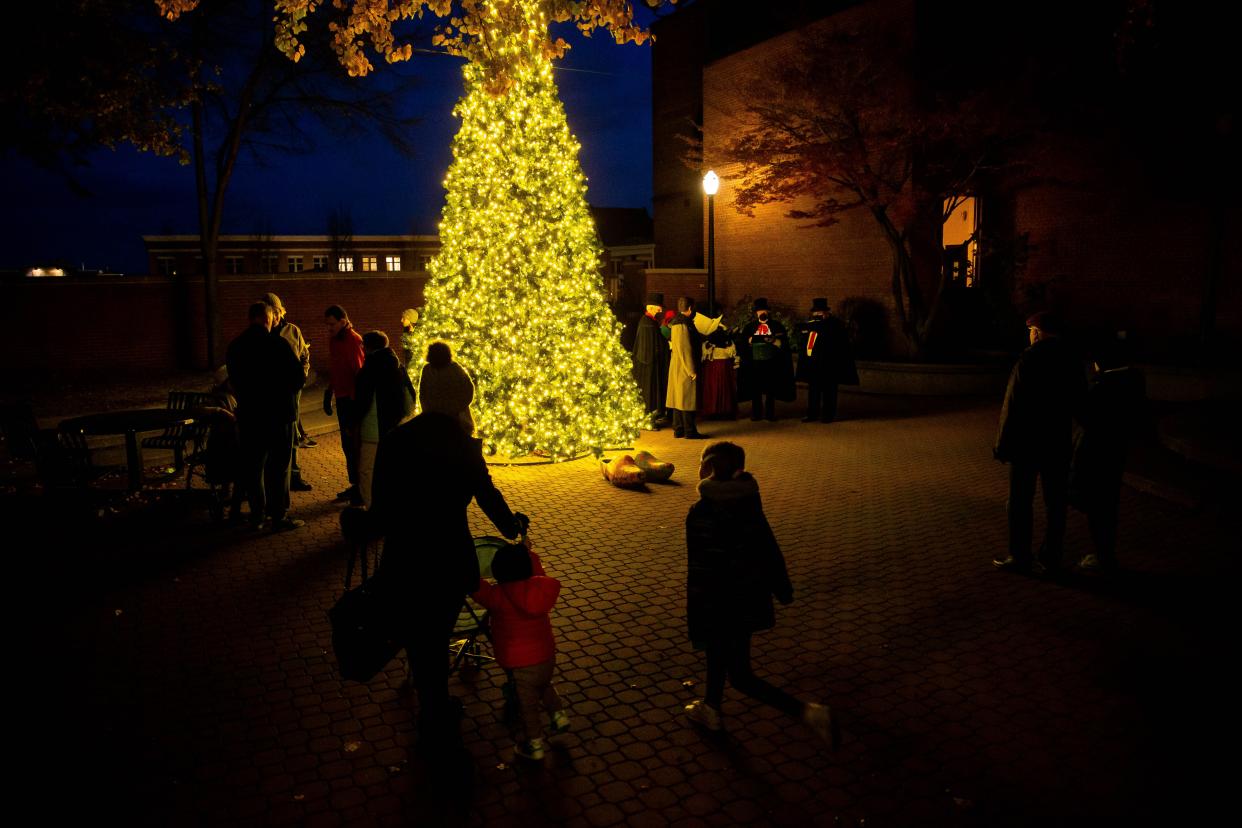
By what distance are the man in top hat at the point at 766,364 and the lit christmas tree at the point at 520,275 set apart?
3.50 m

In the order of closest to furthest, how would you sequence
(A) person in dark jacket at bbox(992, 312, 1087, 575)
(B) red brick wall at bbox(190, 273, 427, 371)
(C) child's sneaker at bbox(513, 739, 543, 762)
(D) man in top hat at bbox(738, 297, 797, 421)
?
(C) child's sneaker at bbox(513, 739, 543, 762)
(A) person in dark jacket at bbox(992, 312, 1087, 575)
(D) man in top hat at bbox(738, 297, 797, 421)
(B) red brick wall at bbox(190, 273, 427, 371)

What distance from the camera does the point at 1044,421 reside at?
6215mm

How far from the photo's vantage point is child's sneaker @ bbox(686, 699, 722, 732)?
170 inches

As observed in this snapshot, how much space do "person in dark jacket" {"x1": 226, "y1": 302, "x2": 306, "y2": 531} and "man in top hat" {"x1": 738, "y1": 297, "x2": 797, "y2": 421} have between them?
7.59m

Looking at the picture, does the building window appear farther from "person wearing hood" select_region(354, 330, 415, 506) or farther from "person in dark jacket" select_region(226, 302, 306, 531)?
"person in dark jacket" select_region(226, 302, 306, 531)

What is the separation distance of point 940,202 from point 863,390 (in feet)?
14.6

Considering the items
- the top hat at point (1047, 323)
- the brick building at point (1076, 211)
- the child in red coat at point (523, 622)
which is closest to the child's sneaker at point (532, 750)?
the child in red coat at point (523, 622)

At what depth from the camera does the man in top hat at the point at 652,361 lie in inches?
503

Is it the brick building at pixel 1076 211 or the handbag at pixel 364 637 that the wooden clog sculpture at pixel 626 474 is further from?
the brick building at pixel 1076 211

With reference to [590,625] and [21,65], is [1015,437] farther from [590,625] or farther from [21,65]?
[21,65]

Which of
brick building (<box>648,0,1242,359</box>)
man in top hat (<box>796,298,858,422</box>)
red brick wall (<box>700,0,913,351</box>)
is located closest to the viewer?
man in top hat (<box>796,298,858,422</box>)

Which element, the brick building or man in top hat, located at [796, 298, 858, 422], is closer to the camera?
man in top hat, located at [796, 298, 858, 422]

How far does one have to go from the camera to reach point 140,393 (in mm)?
15484

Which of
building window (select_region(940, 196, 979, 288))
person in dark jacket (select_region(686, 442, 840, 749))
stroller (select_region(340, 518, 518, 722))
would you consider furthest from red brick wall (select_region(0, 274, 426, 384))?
person in dark jacket (select_region(686, 442, 840, 749))
